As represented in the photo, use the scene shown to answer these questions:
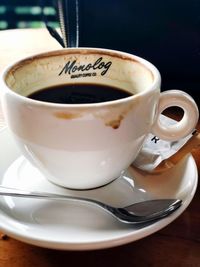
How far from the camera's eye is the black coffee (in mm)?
525

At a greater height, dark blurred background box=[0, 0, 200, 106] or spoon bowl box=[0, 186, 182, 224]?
dark blurred background box=[0, 0, 200, 106]

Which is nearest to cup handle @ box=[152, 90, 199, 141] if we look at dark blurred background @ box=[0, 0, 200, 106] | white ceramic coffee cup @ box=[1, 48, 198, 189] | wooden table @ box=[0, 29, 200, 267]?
white ceramic coffee cup @ box=[1, 48, 198, 189]

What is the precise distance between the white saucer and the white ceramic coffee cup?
27 millimetres

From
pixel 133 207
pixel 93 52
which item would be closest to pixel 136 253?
pixel 133 207

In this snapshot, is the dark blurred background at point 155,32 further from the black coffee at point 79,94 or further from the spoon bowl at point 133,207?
the spoon bowl at point 133,207

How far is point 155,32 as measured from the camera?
682mm

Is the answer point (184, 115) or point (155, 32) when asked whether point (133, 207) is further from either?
point (155, 32)

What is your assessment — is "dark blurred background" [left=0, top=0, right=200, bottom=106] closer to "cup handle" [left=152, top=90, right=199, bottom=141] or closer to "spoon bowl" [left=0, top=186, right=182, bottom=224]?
"cup handle" [left=152, top=90, right=199, bottom=141]

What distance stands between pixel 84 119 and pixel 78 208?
0.36ft

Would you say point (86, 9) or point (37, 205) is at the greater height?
point (86, 9)

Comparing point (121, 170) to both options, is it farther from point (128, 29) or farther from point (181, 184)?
point (128, 29)

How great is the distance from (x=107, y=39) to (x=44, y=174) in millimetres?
297

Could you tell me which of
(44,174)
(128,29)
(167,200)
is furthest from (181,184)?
(128,29)

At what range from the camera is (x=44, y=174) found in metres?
0.50
